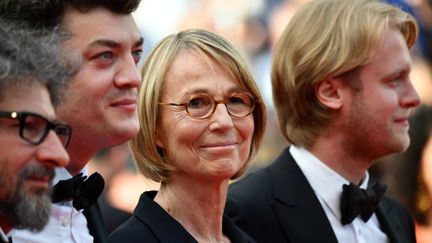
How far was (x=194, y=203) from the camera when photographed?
177 inches

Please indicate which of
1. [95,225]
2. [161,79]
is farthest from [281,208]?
[95,225]

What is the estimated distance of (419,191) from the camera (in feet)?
23.1

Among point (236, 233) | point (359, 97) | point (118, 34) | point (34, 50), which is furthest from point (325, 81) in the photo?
point (34, 50)

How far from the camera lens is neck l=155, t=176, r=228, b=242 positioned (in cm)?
450

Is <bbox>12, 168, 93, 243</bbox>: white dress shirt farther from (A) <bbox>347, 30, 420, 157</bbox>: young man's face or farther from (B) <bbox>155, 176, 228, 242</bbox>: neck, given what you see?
(A) <bbox>347, 30, 420, 157</bbox>: young man's face

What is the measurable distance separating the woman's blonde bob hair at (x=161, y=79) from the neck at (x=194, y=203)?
0.27ft

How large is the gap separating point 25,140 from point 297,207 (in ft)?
7.58

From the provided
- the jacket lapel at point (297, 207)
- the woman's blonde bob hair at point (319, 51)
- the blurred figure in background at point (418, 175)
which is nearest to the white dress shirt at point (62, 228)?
the jacket lapel at point (297, 207)

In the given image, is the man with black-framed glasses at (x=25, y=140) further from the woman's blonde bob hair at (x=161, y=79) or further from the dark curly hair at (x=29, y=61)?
the woman's blonde bob hair at (x=161, y=79)

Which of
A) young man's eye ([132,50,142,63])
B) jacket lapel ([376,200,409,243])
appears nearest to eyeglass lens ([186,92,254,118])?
young man's eye ([132,50,142,63])

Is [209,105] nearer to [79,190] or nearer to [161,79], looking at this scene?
[161,79]

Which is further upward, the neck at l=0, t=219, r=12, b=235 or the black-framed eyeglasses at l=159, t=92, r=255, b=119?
the black-framed eyeglasses at l=159, t=92, r=255, b=119

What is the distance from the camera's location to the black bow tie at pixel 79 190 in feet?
13.4

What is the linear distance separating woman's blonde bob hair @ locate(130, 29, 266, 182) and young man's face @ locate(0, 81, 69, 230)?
119 cm
